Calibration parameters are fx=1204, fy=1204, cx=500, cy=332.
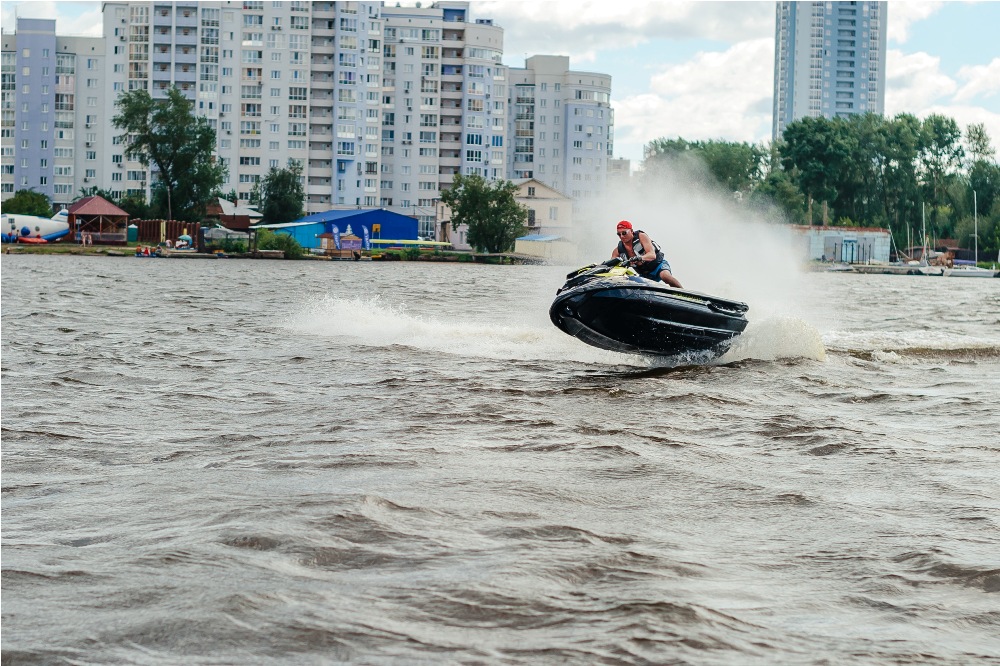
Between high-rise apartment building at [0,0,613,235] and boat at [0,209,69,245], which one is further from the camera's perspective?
high-rise apartment building at [0,0,613,235]

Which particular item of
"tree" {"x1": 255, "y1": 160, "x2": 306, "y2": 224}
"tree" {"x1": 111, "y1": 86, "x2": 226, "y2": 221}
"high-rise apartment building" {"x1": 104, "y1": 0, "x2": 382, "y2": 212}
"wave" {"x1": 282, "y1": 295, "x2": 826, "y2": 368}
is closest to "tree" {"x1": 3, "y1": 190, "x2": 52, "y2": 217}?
"tree" {"x1": 111, "y1": 86, "x2": 226, "y2": 221}

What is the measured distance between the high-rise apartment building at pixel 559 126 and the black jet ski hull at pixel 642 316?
447ft

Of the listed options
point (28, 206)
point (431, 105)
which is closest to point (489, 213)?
point (28, 206)

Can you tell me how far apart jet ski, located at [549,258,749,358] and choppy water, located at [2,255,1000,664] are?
555mm

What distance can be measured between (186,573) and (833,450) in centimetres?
613

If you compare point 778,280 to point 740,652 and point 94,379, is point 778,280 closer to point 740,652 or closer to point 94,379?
point 94,379

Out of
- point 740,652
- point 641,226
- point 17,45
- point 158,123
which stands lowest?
point 740,652

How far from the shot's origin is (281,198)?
108m

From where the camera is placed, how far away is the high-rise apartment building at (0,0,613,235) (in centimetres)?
12812

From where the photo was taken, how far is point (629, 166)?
177 metres

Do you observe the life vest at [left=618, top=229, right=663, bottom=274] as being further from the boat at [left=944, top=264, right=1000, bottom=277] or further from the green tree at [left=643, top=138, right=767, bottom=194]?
the green tree at [left=643, top=138, right=767, bottom=194]

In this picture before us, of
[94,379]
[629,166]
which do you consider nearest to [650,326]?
[94,379]

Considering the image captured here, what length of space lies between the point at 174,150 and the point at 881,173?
2577 inches

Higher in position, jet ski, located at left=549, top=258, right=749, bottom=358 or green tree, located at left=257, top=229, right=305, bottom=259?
green tree, located at left=257, top=229, right=305, bottom=259
